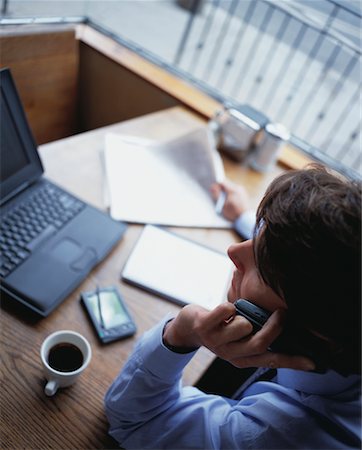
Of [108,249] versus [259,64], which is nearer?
[108,249]

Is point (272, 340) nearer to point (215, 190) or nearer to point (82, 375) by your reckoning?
point (82, 375)

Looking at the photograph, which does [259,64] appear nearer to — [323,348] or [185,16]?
[185,16]

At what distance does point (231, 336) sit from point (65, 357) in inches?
11.9

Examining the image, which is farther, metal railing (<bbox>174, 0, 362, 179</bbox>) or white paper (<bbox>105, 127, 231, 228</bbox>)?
metal railing (<bbox>174, 0, 362, 179</bbox>)

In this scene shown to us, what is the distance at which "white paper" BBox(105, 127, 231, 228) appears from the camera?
42.7 inches

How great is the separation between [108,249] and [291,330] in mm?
516

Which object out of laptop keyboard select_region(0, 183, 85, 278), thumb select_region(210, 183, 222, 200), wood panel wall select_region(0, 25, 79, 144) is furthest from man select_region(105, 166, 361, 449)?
wood panel wall select_region(0, 25, 79, 144)

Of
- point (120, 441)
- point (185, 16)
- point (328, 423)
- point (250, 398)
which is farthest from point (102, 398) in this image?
point (185, 16)

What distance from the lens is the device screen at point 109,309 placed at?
2.52 feet

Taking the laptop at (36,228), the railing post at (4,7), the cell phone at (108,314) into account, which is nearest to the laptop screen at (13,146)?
the laptop at (36,228)

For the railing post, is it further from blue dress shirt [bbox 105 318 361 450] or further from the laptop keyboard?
blue dress shirt [bbox 105 318 361 450]

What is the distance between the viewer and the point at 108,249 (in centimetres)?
90

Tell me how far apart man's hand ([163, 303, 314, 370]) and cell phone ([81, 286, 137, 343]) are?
0.51ft

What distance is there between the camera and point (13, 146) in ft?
2.80
